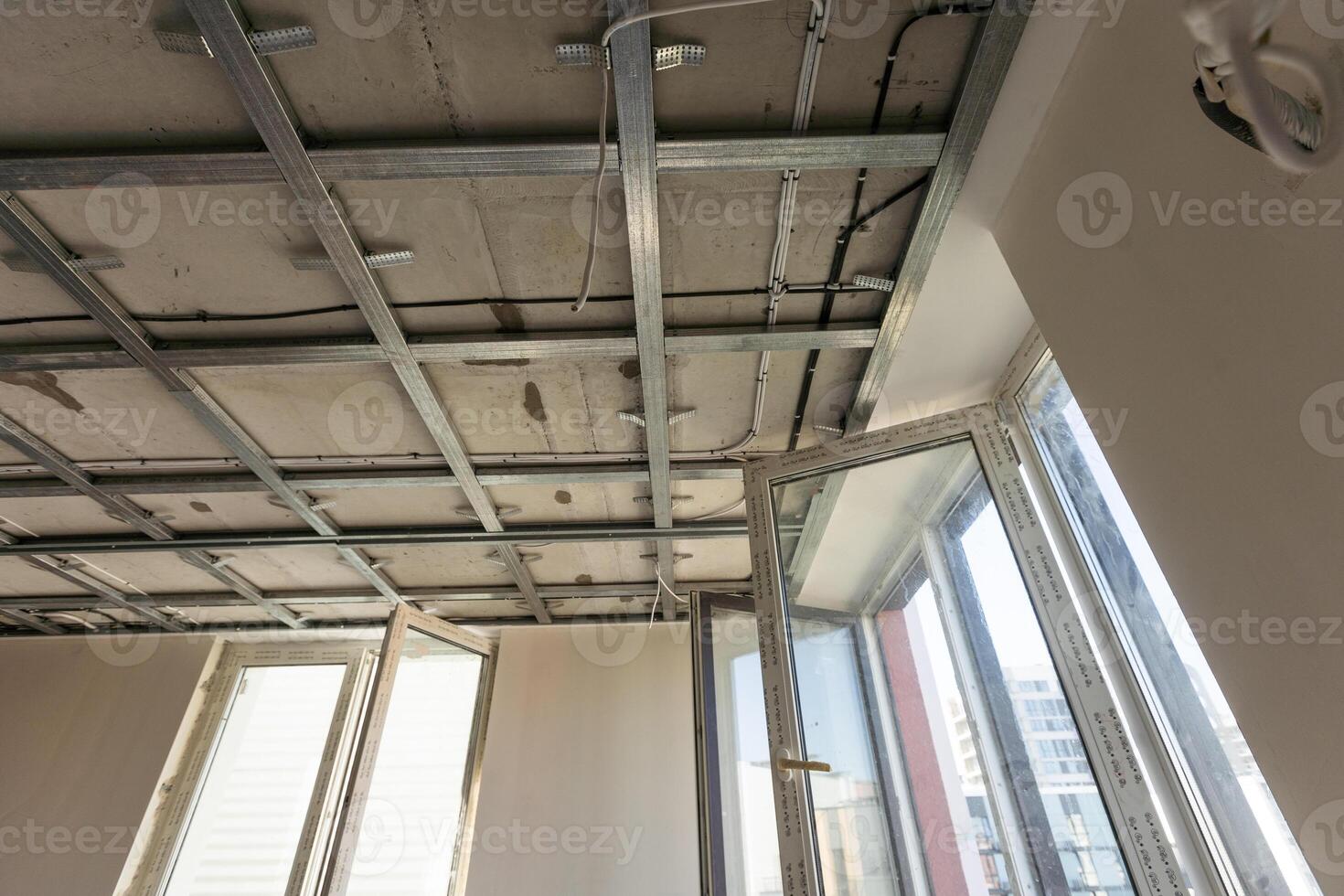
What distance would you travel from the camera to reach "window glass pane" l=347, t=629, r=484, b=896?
3854mm

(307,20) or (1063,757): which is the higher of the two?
(307,20)

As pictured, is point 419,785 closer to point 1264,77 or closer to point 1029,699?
point 1029,699

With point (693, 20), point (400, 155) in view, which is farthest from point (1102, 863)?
point (400, 155)

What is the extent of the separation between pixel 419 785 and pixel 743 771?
2303 mm

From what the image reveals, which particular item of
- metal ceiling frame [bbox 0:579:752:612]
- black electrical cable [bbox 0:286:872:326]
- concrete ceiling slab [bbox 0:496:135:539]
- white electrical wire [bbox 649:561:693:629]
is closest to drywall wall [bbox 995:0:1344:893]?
black electrical cable [bbox 0:286:872:326]

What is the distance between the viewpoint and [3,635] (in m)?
5.20

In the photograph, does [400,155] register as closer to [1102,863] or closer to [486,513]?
[486,513]

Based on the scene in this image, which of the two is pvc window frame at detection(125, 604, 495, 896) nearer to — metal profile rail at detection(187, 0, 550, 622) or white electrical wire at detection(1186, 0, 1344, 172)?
metal profile rail at detection(187, 0, 550, 622)

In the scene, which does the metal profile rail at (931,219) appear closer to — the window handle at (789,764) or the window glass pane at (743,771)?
the window handle at (789,764)

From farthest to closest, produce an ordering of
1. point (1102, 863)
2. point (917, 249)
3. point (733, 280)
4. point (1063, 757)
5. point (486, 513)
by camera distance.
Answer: point (486, 513) < point (733, 280) < point (917, 249) < point (1063, 757) < point (1102, 863)

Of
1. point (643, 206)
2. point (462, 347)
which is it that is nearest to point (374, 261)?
point (462, 347)

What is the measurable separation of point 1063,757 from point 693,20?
6.67ft

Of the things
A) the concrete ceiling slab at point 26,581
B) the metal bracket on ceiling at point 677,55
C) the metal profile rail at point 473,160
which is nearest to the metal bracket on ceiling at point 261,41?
the metal profile rail at point 473,160

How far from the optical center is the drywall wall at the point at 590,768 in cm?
412
